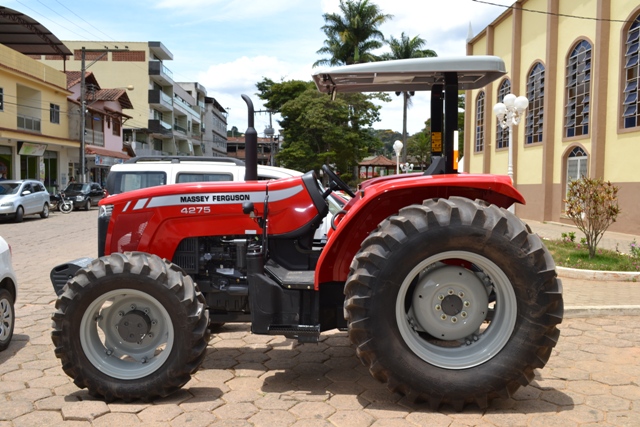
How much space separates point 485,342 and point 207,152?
86216mm

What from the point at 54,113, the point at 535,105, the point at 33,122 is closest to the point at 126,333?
the point at 535,105

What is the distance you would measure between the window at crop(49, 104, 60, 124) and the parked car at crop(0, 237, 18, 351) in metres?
33.7

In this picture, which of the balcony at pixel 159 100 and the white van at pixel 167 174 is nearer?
the white van at pixel 167 174

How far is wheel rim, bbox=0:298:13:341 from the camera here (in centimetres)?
504

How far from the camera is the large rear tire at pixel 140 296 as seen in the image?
3.72 meters

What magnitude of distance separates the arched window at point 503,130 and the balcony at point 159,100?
40.3 m

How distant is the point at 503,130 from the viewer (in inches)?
1015

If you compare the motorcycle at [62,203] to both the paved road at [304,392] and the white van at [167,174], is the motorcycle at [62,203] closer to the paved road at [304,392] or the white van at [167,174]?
the white van at [167,174]

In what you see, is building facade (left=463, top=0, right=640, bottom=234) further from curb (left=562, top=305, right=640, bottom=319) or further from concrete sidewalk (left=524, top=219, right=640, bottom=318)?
curb (left=562, top=305, right=640, bottom=319)

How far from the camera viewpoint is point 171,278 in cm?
376

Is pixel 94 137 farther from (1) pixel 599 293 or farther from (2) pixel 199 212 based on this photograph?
(2) pixel 199 212

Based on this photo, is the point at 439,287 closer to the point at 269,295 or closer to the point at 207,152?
the point at 269,295

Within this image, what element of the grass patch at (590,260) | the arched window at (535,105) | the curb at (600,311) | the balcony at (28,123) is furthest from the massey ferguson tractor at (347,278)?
the balcony at (28,123)

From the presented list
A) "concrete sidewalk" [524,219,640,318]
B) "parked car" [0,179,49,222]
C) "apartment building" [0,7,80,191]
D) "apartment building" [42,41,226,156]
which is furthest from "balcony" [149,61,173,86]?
"concrete sidewalk" [524,219,640,318]
